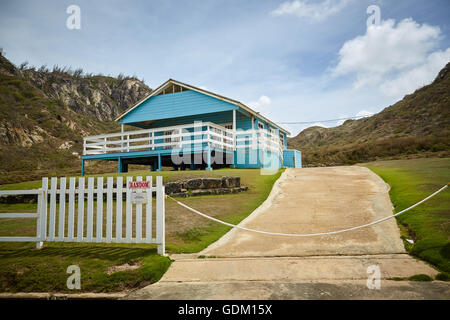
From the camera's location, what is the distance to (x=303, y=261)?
4.33 m

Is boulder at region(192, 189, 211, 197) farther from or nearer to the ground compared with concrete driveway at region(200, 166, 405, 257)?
farther from the ground

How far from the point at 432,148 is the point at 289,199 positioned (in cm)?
2250

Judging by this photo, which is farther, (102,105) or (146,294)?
(102,105)

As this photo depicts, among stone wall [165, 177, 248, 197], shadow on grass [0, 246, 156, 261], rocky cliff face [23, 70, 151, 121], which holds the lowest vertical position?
shadow on grass [0, 246, 156, 261]

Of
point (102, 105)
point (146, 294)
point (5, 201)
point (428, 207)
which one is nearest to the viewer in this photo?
point (146, 294)

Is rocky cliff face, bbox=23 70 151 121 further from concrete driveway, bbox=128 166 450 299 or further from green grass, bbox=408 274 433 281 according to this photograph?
green grass, bbox=408 274 433 281

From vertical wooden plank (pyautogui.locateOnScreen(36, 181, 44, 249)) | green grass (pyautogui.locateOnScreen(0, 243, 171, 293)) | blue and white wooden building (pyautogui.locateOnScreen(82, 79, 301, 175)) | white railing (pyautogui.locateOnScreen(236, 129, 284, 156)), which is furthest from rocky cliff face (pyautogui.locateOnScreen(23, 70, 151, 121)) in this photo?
green grass (pyautogui.locateOnScreen(0, 243, 171, 293))

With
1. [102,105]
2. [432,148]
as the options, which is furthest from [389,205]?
[102,105]

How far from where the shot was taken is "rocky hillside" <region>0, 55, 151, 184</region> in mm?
25062

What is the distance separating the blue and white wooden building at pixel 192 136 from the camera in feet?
54.7

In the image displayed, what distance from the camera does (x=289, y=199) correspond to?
8898 millimetres

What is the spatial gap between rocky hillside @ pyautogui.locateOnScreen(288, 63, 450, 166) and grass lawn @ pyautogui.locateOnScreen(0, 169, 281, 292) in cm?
2274
